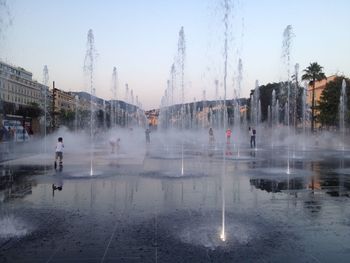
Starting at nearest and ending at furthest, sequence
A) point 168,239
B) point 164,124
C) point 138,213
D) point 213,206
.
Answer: point 168,239 → point 138,213 → point 213,206 → point 164,124

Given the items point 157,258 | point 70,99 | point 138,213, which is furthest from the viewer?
point 70,99

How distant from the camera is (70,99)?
154000 mm

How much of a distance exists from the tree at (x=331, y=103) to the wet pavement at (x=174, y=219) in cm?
4461

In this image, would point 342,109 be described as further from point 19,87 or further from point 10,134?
point 19,87

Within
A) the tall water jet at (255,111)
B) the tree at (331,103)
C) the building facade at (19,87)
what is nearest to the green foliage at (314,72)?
the tree at (331,103)

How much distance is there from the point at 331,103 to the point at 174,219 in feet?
171

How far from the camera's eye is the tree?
178 feet

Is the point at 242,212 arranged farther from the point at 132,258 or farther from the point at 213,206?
the point at 132,258

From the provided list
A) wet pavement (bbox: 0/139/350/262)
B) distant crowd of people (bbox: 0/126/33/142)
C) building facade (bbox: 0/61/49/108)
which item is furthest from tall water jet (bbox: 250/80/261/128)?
wet pavement (bbox: 0/139/350/262)

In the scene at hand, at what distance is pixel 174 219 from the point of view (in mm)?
7461

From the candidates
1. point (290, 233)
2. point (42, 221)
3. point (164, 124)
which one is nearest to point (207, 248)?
point (290, 233)

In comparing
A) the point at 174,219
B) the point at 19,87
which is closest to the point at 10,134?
the point at 174,219

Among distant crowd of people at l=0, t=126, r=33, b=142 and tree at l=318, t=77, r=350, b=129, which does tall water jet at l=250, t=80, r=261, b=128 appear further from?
distant crowd of people at l=0, t=126, r=33, b=142

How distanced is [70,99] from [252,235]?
15420 cm
